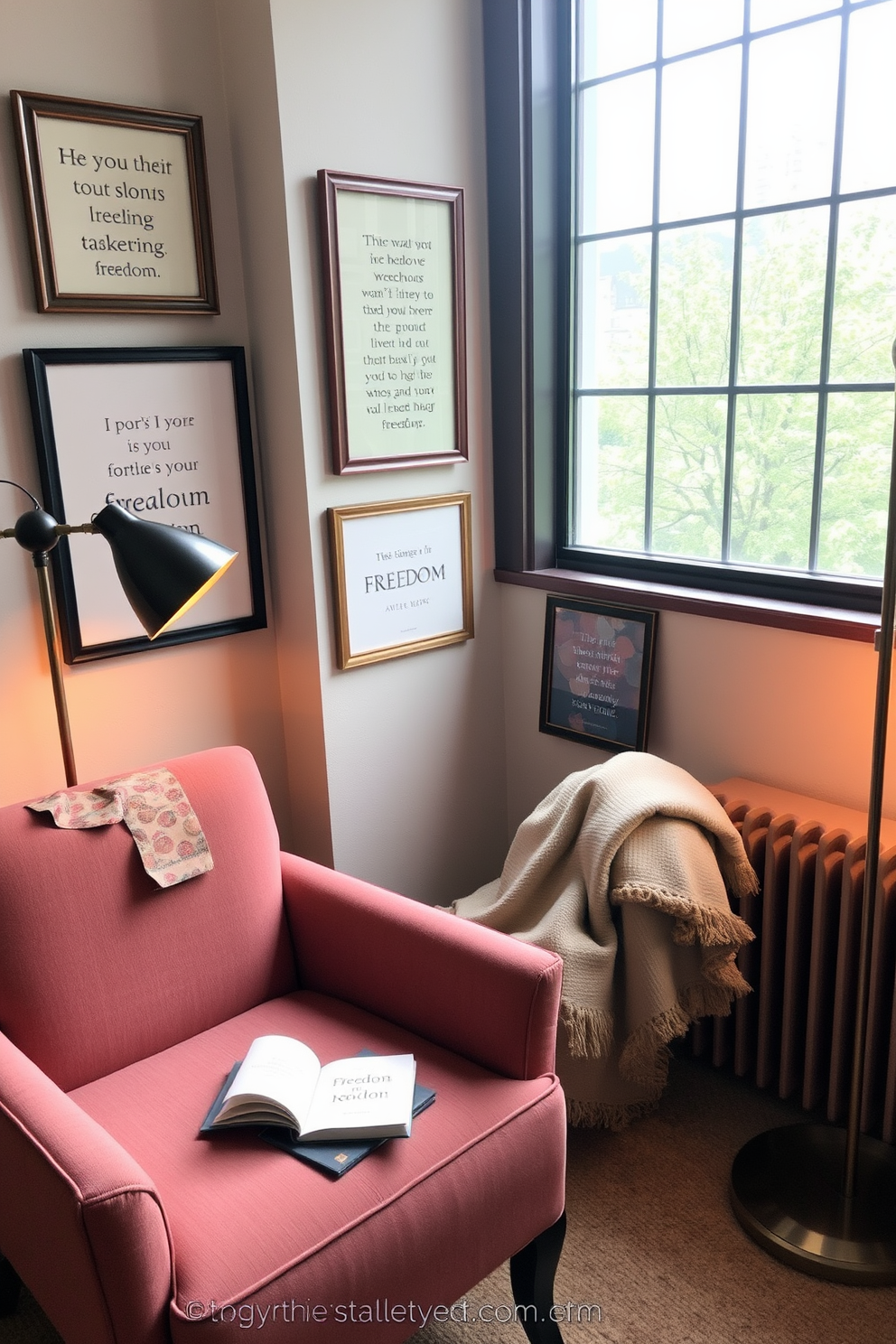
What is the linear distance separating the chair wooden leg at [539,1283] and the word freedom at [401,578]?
4.33ft

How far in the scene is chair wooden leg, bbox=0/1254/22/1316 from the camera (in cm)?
163

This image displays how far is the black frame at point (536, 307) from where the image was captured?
2309 mm

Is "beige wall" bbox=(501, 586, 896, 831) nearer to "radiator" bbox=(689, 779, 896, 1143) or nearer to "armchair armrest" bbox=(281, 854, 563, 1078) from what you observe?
"radiator" bbox=(689, 779, 896, 1143)

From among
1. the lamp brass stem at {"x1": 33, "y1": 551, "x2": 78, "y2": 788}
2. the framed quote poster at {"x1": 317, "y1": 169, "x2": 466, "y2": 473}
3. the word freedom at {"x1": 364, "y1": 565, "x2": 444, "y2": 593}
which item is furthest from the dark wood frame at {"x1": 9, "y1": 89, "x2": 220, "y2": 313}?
the word freedom at {"x1": 364, "y1": 565, "x2": 444, "y2": 593}

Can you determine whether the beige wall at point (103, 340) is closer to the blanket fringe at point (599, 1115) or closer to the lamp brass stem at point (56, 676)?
the lamp brass stem at point (56, 676)

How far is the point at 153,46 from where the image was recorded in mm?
2029

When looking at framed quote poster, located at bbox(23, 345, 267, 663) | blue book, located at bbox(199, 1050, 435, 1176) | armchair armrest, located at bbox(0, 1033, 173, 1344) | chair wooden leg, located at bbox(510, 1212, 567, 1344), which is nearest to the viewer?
armchair armrest, located at bbox(0, 1033, 173, 1344)

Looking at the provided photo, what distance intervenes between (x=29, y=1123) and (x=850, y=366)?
5.98 ft

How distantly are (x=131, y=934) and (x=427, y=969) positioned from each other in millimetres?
457

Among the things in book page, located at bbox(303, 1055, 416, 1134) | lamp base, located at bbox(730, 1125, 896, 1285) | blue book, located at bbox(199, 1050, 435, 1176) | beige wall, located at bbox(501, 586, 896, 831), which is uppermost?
beige wall, located at bbox(501, 586, 896, 831)

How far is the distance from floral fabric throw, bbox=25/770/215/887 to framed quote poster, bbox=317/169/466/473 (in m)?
0.83

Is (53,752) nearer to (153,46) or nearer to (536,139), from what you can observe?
(153,46)

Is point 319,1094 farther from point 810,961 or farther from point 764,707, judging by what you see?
point 764,707

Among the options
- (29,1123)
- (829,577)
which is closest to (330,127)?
(829,577)
